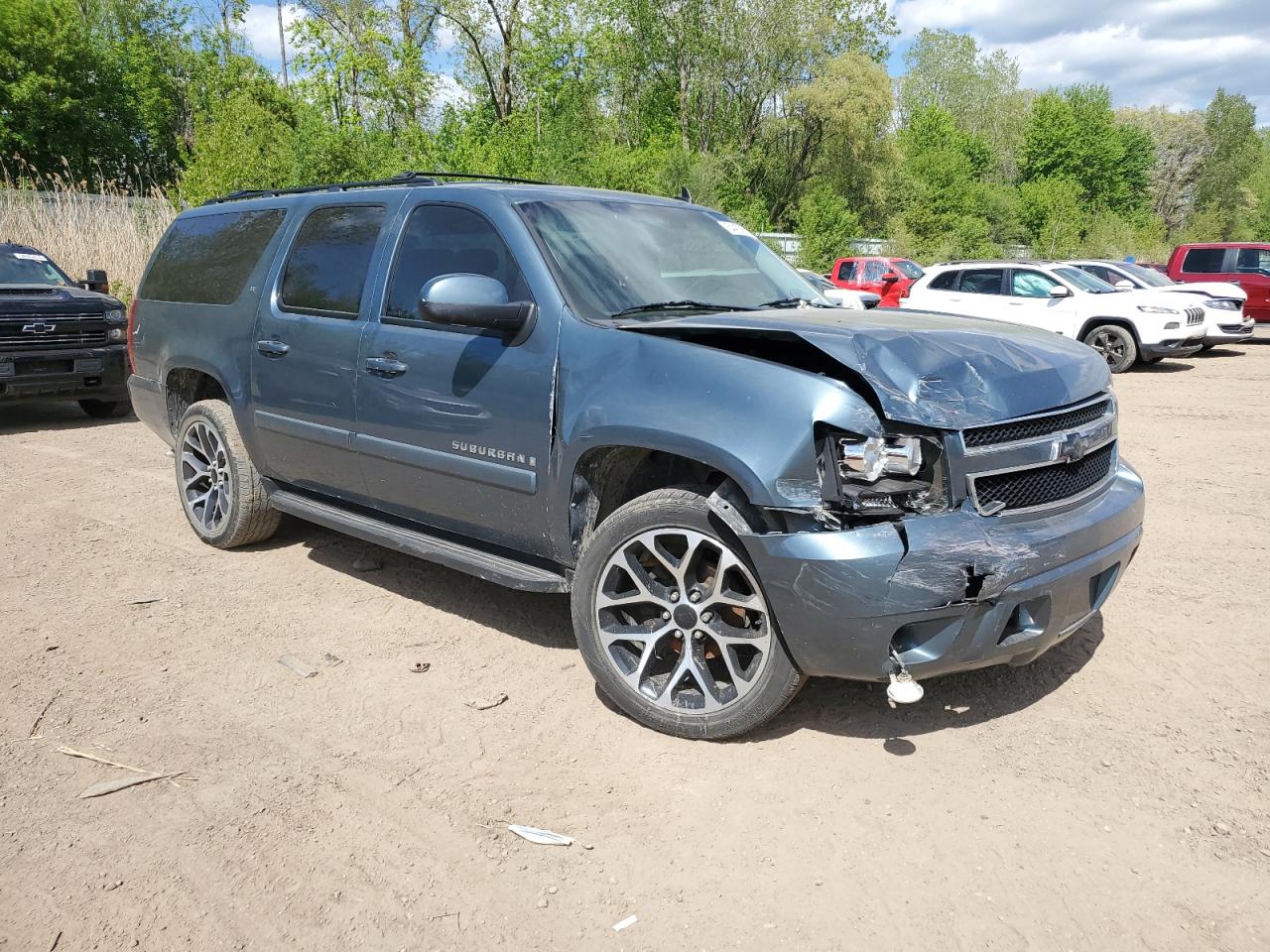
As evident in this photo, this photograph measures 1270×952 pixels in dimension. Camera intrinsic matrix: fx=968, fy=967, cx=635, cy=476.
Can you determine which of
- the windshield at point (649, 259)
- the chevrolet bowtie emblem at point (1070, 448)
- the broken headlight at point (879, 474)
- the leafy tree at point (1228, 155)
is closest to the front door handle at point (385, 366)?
the windshield at point (649, 259)

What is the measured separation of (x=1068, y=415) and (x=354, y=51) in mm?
24166

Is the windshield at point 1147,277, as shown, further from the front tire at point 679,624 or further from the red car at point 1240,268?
the front tire at point 679,624

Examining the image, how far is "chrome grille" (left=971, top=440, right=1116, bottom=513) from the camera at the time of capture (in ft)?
9.72

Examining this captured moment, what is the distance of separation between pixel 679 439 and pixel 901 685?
1.01m

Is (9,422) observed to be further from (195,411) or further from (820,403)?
(820,403)

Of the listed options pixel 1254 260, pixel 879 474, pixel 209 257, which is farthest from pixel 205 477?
pixel 1254 260

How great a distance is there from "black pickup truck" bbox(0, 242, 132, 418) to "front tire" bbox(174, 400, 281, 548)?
4481mm

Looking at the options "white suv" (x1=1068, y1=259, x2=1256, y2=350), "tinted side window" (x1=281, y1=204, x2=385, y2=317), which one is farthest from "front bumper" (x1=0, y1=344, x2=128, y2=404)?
"white suv" (x1=1068, y1=259, x2=1256, y2=350)

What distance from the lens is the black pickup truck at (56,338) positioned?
8.94 m

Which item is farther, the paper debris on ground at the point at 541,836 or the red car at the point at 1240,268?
the red car at the point at 1240,268

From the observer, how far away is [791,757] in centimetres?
320

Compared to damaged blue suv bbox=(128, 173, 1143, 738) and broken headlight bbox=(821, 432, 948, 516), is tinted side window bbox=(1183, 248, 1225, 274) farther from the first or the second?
broken headlight bbox=(821, 432, 948, 516)

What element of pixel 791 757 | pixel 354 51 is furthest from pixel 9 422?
pixel 354 51

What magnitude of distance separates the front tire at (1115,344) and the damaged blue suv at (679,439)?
1182cm
